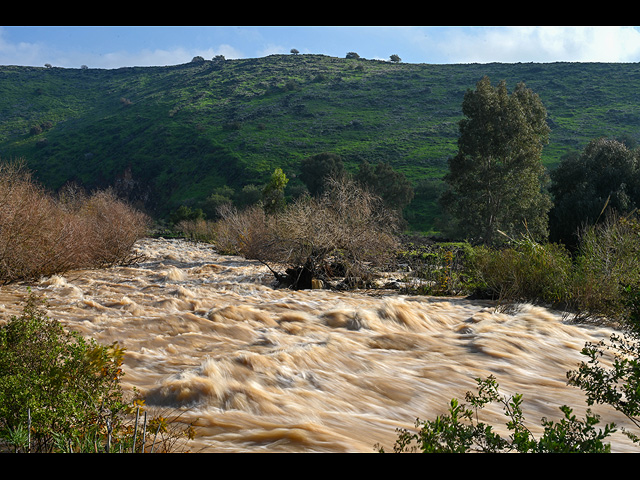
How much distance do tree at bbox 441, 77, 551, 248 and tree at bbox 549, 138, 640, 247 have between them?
3.70 metres

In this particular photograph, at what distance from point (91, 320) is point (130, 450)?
6.16 m

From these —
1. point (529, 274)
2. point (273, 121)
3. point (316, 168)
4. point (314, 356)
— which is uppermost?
point (273, 121)

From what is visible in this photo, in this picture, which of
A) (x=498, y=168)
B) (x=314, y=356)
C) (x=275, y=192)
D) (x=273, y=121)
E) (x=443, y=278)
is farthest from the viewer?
(x=273, y=121)

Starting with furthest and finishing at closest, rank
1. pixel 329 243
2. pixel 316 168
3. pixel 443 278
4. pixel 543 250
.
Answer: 1. pixel 316 168
2. pixel 329 243
3. pixel 443 278
4. pixel 543 250

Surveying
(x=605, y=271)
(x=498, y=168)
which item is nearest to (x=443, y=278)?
(x=605, y=271)

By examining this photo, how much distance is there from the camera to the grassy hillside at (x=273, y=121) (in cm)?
5559

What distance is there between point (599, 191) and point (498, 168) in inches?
250

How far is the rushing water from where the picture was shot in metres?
4.61

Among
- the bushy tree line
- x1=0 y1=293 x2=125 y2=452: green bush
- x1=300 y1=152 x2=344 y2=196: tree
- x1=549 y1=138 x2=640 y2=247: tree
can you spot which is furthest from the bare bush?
x1=300 y1=152 x2=344 y2=196: tree

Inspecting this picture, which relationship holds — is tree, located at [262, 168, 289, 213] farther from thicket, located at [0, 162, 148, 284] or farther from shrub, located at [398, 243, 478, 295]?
shrub, located at [398, 243, 478, 295]

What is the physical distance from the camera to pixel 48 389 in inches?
123

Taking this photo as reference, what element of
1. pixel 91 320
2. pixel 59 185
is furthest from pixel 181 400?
pixel 59 185

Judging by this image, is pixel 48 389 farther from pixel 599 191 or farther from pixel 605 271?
pixel 599 191
